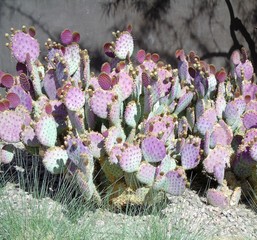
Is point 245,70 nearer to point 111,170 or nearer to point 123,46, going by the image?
point 123,46

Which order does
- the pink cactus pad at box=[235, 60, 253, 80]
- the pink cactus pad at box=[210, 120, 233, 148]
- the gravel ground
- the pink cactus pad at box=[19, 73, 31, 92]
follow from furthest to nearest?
the pink cactus pad at box=[235, 60, 253, 80] < the pink cactus pad at box=[19, 73, 31, 92] < the pink cactus pad at box=[210, 120, 233, 148] < the gravel ground

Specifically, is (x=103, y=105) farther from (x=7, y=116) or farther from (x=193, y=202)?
(x=193, y=202)

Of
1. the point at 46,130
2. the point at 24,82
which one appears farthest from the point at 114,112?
the point at 24,82

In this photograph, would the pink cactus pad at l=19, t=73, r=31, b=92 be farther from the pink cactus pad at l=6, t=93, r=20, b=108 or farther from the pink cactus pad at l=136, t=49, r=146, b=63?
the pink cactus pad at l=136, t=49, r=146, b=63

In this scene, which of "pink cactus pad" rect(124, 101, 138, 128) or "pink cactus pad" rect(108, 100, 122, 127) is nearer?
"pink cactus pad" rect(108, 100, 122, 127)

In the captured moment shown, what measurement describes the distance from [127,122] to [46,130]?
0.62 m

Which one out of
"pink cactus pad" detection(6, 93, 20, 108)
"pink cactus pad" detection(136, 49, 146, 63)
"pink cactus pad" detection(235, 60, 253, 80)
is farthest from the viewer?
"pink cactus pad" detection(235, 60, 253, 80)

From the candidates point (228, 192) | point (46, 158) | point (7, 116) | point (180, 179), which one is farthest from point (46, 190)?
point (228, 192)

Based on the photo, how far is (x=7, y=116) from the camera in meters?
4.99

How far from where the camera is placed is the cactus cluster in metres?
4.86

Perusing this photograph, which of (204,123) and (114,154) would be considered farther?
(204,123)

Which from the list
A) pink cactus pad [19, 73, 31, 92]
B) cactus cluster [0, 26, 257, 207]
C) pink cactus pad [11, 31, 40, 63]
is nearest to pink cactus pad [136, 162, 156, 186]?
cactus cluster [0, 26, 257, 207]

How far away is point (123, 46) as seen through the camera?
214 inches

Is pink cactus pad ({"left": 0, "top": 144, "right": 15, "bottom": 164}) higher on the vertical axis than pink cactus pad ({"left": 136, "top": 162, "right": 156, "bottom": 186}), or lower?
lower
